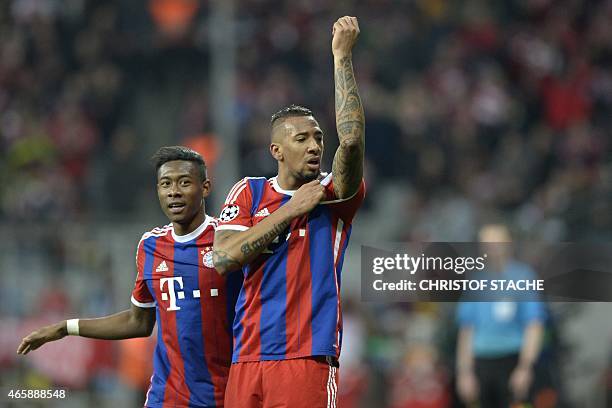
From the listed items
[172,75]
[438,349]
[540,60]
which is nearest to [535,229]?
[438,349]

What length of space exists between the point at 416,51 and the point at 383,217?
2.29 m

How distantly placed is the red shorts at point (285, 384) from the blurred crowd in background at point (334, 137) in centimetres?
566

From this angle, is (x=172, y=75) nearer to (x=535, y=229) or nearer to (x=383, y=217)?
(x=383, y=217)

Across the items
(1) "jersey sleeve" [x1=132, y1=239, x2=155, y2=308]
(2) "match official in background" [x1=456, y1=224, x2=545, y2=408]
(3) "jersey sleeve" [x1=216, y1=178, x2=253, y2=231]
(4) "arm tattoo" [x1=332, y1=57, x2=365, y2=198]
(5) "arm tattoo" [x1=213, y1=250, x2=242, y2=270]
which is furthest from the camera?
(2) "match official in background" [x1=456, y1=224, x2=545, y2=408]

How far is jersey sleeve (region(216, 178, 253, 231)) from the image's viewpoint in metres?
5.03

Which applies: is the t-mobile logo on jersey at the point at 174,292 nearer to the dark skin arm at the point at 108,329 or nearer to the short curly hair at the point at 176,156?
the dark skin arm at the point at 108,329

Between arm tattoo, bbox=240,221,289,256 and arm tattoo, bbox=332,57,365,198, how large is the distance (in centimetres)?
30

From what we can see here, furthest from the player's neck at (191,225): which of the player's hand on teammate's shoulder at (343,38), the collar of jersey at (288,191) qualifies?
the player's hand on teammate's shoulder at (343,38)

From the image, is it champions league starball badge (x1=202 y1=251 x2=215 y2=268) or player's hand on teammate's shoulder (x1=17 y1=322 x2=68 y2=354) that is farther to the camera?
player's hand on teammate's shoulder (x1=17 y1=322 x2=68 y2=354)

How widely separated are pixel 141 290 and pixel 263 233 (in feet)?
3.68

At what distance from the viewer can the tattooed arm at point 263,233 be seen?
15.9ft

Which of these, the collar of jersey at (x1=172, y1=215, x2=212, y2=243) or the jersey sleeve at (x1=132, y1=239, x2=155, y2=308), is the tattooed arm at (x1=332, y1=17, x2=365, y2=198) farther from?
the jersey sleeve at (x1=132, y1=239, x2=155, y2=308)

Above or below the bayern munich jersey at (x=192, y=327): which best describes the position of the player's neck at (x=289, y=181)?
above

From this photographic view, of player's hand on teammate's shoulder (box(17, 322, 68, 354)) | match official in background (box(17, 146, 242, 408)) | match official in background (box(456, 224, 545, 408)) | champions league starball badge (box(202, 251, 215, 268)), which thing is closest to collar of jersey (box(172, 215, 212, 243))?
match official in background (box(17, 146, 242, 408))
